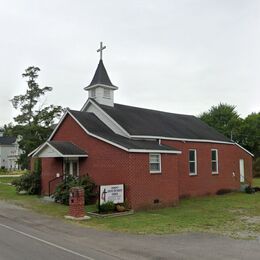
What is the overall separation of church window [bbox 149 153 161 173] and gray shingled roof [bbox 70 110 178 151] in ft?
1.37

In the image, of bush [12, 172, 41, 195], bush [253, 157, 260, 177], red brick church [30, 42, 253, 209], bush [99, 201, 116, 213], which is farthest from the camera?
bush [253, 157, 260, 177]

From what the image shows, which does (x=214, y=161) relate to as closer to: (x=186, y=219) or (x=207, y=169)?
(x=207, y=169)

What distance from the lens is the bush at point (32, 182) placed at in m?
26.1

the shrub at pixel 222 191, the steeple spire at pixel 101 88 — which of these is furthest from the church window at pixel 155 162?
the shrub at pixel 222 191

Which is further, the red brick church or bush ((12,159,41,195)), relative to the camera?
bush ((12,159,41,195))

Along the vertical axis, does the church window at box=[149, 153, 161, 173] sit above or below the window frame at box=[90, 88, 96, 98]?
below

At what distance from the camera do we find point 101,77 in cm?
2741

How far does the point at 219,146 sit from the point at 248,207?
1011 centimetres

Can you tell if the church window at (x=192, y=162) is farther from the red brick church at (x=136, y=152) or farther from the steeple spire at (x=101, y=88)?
the steeple spire at (x=101, y=88)

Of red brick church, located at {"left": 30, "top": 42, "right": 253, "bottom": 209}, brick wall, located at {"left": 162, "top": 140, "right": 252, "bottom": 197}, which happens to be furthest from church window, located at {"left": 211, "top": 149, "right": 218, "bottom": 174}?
brick wall, located at {"left": 162, "top": 140, "right": 252, "bottom": 197}

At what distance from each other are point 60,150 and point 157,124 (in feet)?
25.3

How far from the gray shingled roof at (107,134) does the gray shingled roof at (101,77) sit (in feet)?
8.90

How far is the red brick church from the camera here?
20750 millimetres

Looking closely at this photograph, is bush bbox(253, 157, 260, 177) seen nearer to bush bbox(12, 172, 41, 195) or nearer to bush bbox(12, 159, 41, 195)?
bush bbox(12, 159, 41, 195)
